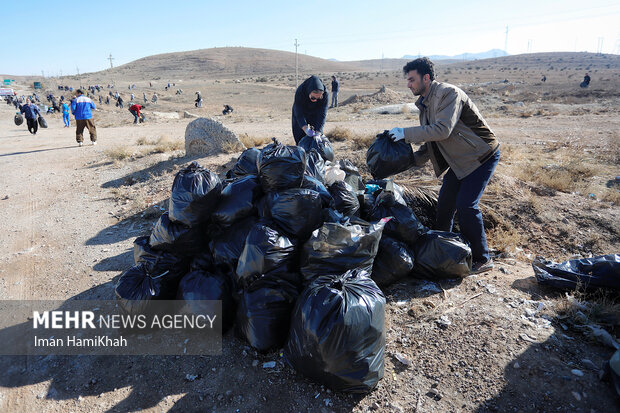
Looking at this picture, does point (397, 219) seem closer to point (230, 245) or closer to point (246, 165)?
point (230, 245)

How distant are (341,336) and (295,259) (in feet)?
2.65

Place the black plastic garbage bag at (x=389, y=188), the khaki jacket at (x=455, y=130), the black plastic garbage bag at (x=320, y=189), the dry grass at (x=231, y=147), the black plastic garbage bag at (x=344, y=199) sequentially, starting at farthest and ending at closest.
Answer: the dry grass at (x=231, y=147), the black plastic garbage bag at (x=389, y=188), the black plastic garbage bag at (x=344, y=199), the black plastic garbage bag at (x=320, y=189), the khaki jacket at (x=455, y=130)

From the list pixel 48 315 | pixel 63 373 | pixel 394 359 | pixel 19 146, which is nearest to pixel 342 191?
pixel 394 359

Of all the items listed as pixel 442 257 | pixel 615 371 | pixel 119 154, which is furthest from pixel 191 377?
pixel 119 154

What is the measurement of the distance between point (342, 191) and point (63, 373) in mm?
2467

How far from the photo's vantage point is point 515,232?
3963 mm

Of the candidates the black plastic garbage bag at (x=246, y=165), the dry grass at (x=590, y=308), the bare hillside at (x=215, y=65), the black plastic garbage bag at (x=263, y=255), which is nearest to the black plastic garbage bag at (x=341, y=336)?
the black plastic garbage bag at (x=263, y=255)

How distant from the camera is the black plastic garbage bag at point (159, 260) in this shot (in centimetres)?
290

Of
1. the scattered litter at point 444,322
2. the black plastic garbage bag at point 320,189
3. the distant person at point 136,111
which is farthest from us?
the distant person at point 136,111

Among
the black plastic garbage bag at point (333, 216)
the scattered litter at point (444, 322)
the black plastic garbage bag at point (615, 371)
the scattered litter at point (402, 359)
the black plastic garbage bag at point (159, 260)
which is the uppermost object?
the black plastic garbage bag at point (333, 216)

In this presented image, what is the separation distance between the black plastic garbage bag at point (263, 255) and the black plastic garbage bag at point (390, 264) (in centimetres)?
76

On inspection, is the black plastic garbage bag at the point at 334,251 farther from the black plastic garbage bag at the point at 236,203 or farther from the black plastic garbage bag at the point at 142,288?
the black plastic garbage bag at the point at 142,288

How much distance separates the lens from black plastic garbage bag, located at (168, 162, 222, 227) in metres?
2.86

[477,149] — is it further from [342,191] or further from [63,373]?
[63,373]
